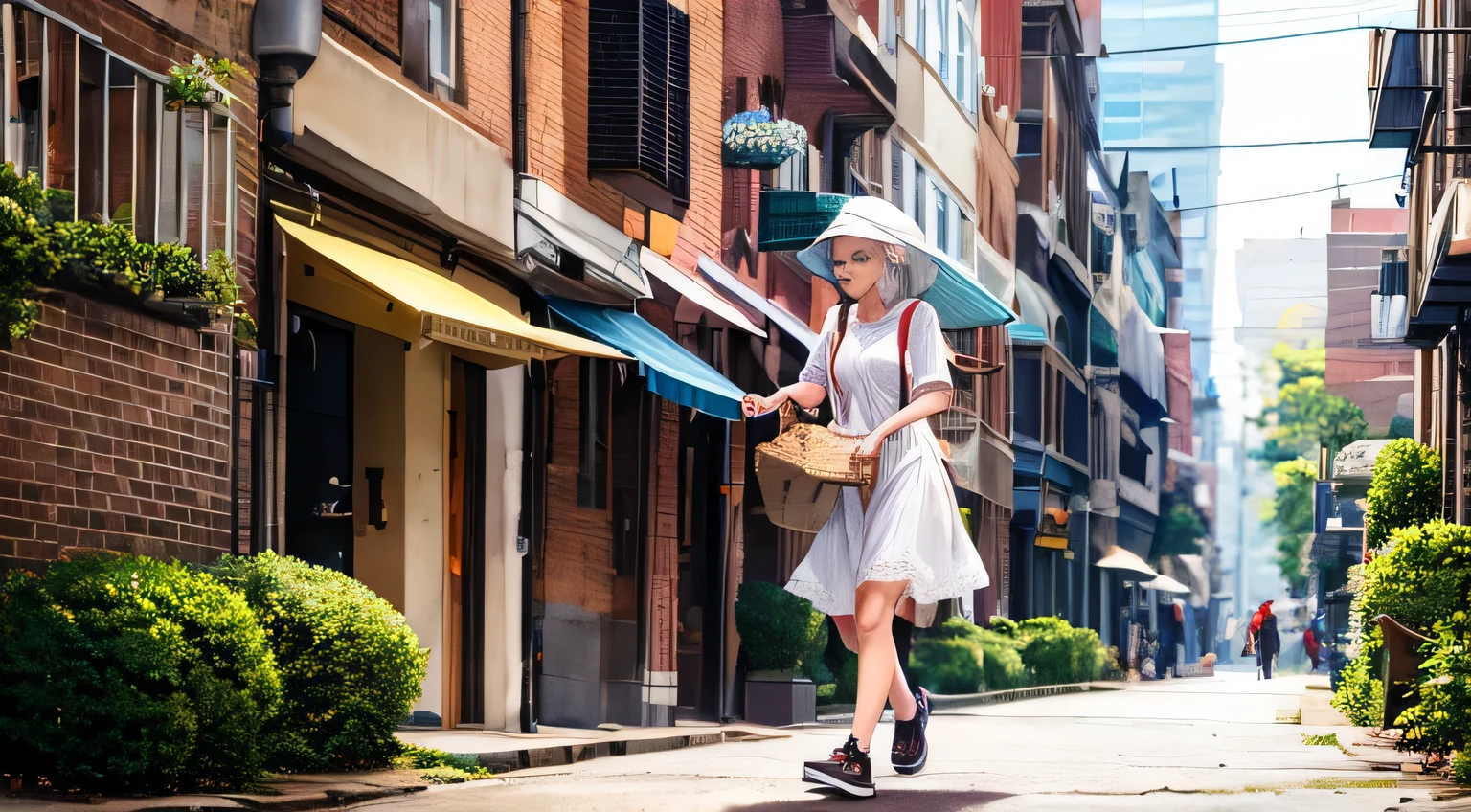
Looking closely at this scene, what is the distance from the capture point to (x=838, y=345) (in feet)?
31.8

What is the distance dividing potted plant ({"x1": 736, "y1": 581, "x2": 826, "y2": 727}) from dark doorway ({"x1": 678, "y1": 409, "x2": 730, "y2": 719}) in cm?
32

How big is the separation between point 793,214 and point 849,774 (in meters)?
16.0

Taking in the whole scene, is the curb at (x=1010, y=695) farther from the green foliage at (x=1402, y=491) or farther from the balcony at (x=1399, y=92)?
the balcony at (x=1399, y=92)

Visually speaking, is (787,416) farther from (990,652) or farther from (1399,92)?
(990,652)

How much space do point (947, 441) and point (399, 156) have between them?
2364 cm

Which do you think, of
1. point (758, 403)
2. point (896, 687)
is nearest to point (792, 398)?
point (758, 403)

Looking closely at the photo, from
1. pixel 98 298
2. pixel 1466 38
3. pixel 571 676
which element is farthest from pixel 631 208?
pixel 98 298

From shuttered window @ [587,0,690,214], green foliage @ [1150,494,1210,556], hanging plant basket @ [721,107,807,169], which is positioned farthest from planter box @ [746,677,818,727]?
green foliage @ [1150,494,1210,556]

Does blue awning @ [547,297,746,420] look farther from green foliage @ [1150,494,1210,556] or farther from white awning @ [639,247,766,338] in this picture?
green foliage @ [1150,494,1210,556]

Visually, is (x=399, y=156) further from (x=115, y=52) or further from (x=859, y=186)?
(x=859, y=186)

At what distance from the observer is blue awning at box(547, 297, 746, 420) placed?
16250 millimetres

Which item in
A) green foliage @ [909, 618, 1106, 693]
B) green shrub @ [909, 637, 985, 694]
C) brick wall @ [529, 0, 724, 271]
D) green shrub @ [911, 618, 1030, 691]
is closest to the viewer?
brick wall @ [529, 0, 724, 271]

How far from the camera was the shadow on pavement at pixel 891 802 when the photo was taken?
865cm

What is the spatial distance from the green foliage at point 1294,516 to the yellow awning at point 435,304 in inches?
2551
